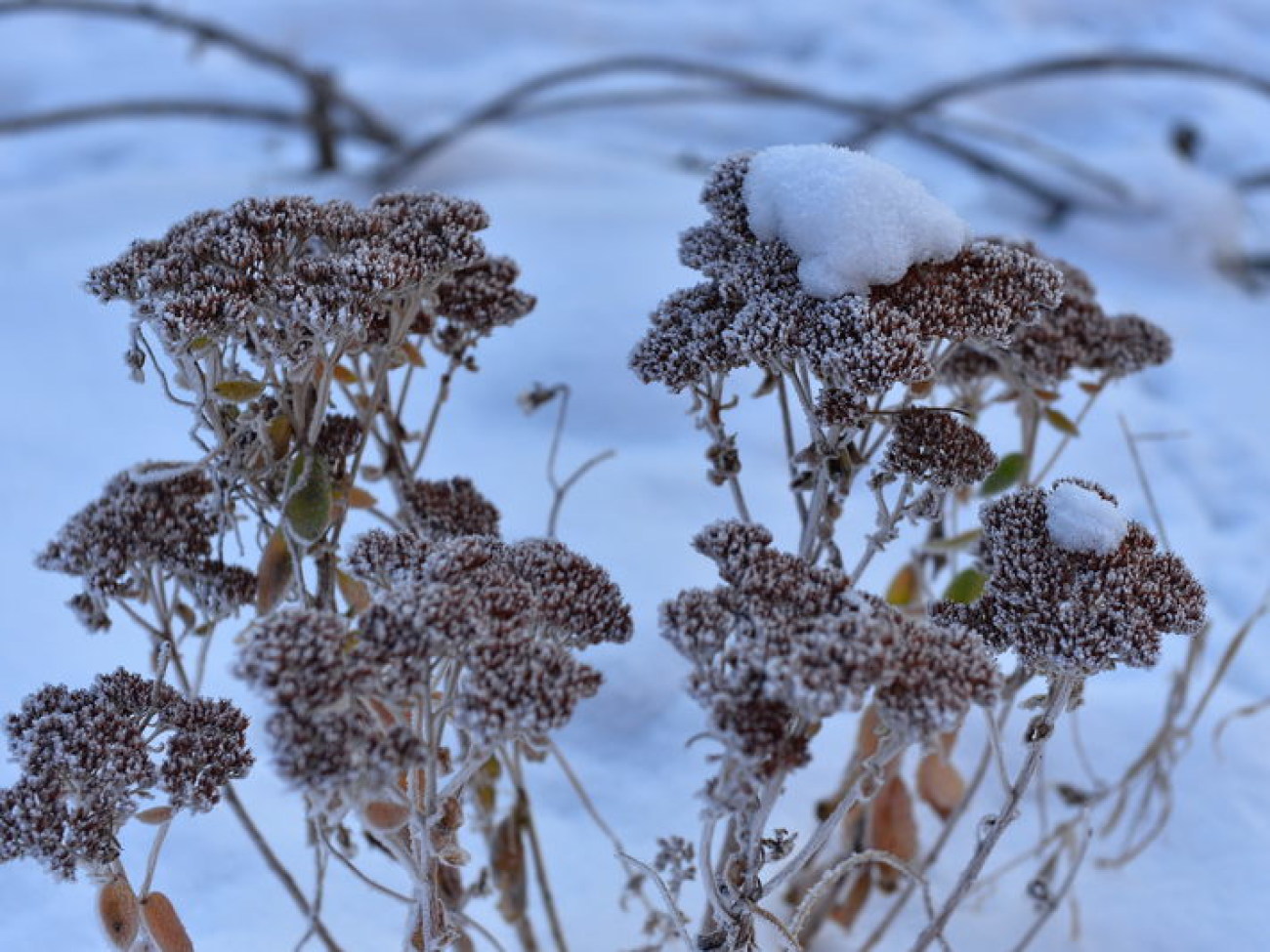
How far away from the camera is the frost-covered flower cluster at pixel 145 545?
35.6 inches

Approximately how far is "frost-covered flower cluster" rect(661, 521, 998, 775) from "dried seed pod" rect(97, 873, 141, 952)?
1.57 feet

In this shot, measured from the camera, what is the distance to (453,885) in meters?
1.05

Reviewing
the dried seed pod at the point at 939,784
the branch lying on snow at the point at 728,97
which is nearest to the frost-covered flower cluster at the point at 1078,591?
the dried seed pod at the point at 939,784

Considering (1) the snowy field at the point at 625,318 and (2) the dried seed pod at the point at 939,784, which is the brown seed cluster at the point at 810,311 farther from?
(1) the snowy field at the point at 625,318

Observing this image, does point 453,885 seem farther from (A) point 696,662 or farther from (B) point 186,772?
(A) point 696,662

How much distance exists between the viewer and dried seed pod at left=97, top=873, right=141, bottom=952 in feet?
2.81

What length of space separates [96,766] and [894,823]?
860 millimetres

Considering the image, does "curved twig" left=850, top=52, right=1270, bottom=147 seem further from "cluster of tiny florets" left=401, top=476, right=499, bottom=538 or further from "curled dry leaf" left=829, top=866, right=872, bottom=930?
"cluster of tiny florets" left=401, top=476, right=499, bottom=538

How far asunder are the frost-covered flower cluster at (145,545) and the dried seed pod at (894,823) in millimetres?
740

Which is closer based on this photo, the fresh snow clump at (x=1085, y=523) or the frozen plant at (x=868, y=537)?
the frozen plant at (x=868, y=537)

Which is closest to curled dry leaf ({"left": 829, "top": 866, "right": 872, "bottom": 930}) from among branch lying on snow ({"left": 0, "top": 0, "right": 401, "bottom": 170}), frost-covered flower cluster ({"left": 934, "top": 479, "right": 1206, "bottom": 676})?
frost-covered flower cluster ({"left": 934, "top": 479, "right": 1206, "bottom": 676})

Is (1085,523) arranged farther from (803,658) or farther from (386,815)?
(386,815)

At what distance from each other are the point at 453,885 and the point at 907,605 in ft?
1.86

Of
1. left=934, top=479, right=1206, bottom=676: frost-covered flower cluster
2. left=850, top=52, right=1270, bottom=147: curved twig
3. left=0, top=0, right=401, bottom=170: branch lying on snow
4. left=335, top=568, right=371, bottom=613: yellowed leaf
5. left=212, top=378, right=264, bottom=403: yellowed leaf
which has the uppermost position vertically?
left=0, top=0, right=401, bottom=170: branch lying on snow
